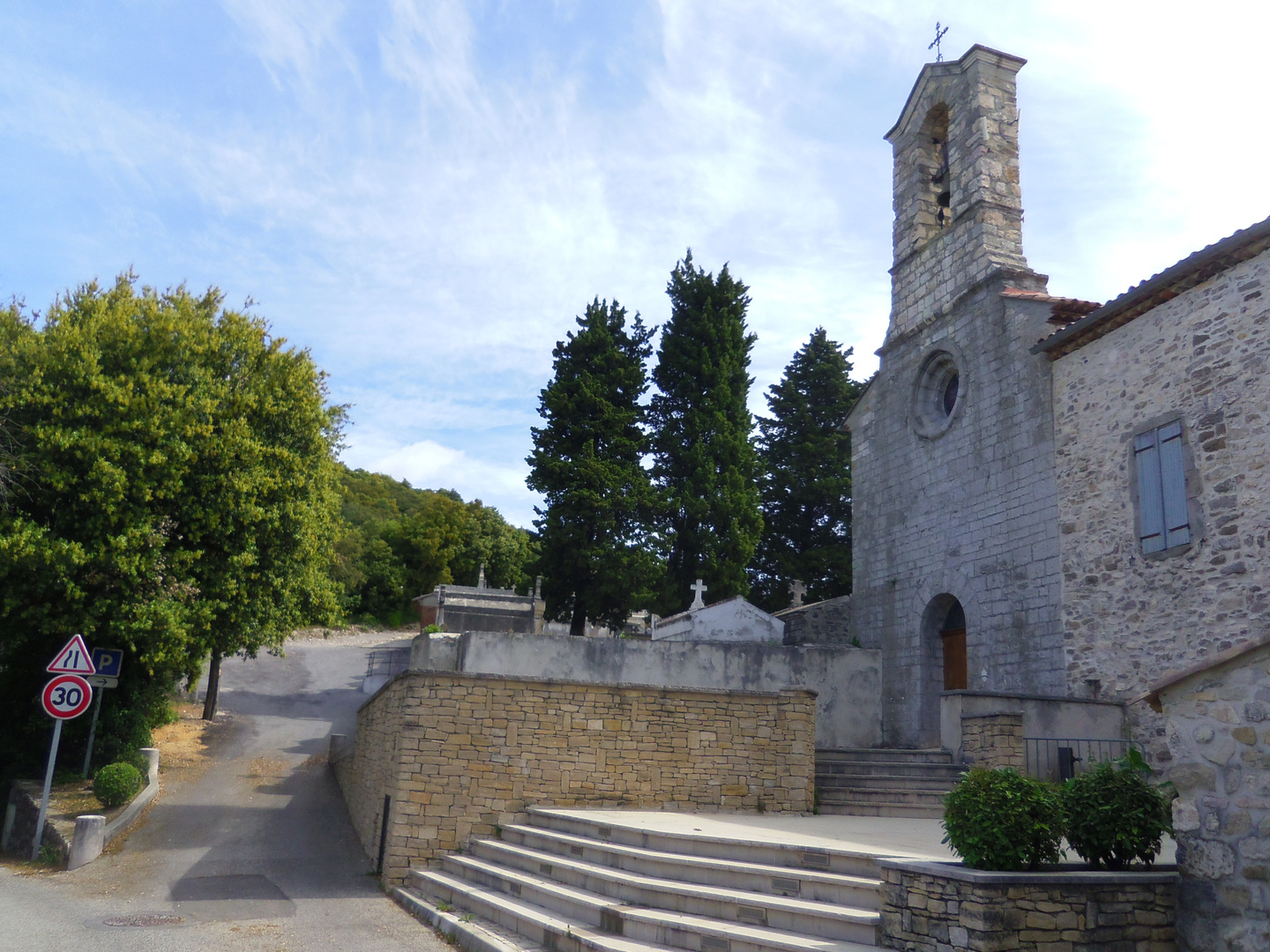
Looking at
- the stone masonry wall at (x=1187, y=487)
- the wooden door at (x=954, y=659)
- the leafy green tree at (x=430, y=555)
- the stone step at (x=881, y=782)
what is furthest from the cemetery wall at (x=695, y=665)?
the leafy green tree at (x=430, y=555)

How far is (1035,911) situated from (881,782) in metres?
6.79

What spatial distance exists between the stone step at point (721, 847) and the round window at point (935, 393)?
9.16 meters

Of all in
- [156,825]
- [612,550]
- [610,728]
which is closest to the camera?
[610,728]

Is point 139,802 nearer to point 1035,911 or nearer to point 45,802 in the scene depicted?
point 45,802

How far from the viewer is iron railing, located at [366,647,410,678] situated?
95.3 ft

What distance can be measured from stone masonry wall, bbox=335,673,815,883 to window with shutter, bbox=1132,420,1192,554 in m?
4.62

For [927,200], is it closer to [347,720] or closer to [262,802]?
[262,802]

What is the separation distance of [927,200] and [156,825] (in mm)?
16214

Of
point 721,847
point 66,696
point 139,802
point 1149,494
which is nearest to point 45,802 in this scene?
point 66,696

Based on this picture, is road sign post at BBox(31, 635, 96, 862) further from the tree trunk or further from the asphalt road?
the tree trunk

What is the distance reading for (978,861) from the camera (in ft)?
18.5

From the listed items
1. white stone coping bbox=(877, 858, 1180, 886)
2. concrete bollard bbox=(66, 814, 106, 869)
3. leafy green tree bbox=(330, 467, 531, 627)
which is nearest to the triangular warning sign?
concrete bollard bbox=(66, 814, 106, 869)

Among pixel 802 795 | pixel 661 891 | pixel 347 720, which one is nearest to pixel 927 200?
pixel 802 795

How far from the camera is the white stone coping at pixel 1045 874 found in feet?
17.5
